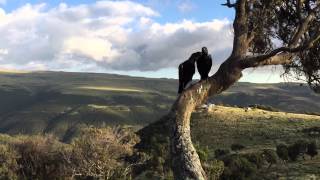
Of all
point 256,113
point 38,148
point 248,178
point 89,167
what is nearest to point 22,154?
point 38,148

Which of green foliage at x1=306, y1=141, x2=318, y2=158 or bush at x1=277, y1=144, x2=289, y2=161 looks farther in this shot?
bush at x1=277, y1=144, x2=289, y2=161

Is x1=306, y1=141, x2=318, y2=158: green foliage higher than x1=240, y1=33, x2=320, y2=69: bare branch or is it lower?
lower

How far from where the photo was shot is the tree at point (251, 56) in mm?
12055

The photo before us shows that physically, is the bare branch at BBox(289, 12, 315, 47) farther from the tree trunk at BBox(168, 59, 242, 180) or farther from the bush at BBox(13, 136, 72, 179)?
the bush at BBox(13, 136, 72, 179)

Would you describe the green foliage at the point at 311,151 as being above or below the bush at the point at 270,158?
above

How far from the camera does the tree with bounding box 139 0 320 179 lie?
1205cm

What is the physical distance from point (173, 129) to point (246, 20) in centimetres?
369

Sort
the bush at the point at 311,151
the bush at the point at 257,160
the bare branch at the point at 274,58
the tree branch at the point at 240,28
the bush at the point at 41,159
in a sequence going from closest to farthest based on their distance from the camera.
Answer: the bare branch at the point at 274,58
the tree branch at the point at 240,28
the bush at the point at 257,160
the bush at the point at 311,151
the bush at the point at 41,159

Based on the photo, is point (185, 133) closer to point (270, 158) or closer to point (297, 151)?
point (270, 158)

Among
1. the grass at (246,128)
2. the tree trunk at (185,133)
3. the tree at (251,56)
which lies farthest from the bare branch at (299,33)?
the grass at (246,128)

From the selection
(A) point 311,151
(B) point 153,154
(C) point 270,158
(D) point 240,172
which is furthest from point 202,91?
(B) point 153,154

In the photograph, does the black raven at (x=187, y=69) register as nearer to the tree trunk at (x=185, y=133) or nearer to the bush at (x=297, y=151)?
the tree trunk at (x=185, y=133)

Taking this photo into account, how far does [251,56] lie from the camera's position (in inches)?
504

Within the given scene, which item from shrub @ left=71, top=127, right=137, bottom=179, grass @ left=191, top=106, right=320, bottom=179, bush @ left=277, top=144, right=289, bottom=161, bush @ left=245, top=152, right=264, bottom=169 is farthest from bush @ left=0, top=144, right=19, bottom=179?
bush @ left=277, top=144, right=289, bottom=161
